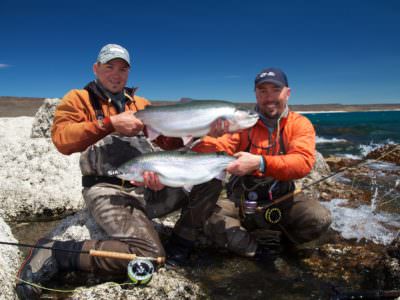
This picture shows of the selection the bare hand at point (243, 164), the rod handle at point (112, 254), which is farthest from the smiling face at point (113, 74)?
the rod handle at point (112, 254)

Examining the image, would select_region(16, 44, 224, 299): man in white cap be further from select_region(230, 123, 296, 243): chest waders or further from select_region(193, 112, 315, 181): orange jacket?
select_region(193, 112, 315, 181): orange jacket

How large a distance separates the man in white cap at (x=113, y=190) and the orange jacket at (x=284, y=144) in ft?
2.06

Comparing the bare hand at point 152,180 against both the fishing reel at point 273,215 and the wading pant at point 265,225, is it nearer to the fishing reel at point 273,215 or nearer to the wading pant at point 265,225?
the wading pant at point 265,225

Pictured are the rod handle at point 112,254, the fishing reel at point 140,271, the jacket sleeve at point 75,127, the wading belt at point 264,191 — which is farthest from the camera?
the wading belt at point 264,191

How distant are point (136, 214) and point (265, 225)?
2.07m

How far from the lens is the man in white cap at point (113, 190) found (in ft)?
14.5

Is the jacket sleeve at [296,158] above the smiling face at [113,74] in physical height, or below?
below

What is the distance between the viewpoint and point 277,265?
16.3 feet

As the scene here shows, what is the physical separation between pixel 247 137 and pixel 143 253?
7.44ft

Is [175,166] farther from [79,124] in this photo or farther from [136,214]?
[79,124]

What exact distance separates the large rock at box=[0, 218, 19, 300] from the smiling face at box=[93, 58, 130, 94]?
2551mm

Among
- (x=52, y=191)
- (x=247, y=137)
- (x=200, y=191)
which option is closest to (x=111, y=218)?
(x=200, y=191)

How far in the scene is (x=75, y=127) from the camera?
4.52 m

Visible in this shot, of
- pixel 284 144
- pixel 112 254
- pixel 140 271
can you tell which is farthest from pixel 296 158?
pixel 112 254
